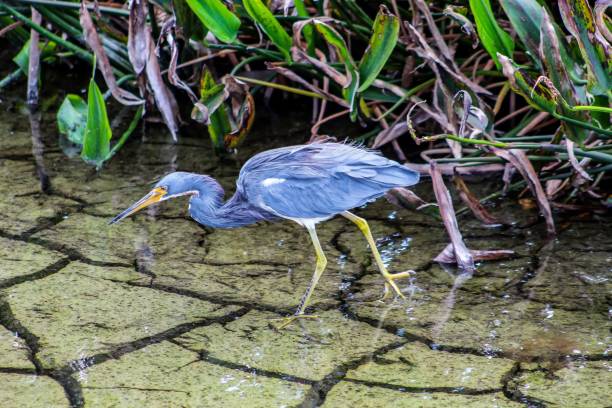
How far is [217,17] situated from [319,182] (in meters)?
1.05

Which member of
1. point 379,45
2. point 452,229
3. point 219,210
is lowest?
point 452,229

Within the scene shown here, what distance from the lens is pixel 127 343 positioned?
130 inches

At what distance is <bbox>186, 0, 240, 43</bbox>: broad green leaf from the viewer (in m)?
4.19

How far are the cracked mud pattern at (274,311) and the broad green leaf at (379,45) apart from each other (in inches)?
28.8

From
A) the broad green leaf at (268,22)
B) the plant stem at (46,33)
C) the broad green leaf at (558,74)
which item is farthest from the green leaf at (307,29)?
the plant stem at (46,33)

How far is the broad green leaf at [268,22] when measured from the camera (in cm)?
421

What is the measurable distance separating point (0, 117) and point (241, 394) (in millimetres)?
3583

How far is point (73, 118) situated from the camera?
5.10m

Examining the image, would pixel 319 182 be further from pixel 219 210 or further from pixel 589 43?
pixel 589 43

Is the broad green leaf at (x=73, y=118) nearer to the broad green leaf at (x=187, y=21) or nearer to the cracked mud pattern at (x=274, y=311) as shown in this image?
the cracked mud pattern at (x=274, y=311)

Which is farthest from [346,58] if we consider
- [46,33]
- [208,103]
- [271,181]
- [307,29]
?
[46,33]

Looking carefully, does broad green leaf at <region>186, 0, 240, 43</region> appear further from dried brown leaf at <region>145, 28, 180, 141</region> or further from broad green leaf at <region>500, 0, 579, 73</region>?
broad green leaf at <region>500, 0, 579, 73</region>

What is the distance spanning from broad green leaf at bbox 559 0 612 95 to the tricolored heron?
30.2 inches

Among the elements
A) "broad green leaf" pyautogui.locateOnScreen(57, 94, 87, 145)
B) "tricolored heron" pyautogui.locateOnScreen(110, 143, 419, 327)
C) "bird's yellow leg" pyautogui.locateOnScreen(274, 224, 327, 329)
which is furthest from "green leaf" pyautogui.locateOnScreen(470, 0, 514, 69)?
"broad green leaf" pyautogui.locateOnScreen(57, 94, 87, 145)
